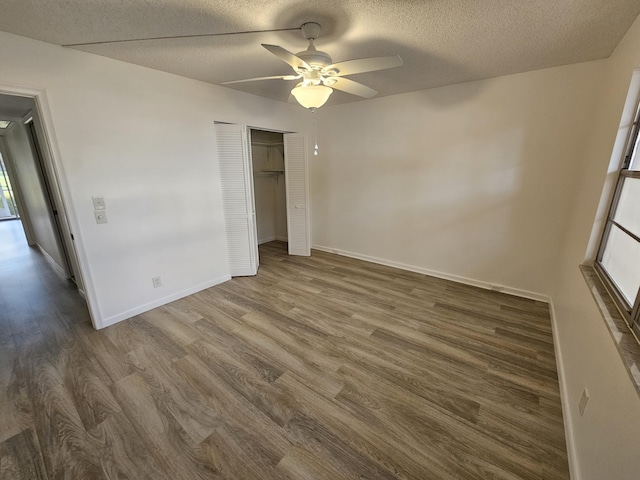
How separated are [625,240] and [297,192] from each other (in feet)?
12.2

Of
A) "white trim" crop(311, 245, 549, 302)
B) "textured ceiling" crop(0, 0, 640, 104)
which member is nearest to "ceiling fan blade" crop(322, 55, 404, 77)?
"textured ceiling" crop(0, 0, 640, 104)

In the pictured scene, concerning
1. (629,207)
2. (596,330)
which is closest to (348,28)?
(629,207)

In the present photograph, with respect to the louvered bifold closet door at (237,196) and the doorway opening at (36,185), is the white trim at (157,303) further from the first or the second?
the doorway opening at (36,185)

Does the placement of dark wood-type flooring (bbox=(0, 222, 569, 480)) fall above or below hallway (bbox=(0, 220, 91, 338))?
below

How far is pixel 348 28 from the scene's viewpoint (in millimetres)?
1854

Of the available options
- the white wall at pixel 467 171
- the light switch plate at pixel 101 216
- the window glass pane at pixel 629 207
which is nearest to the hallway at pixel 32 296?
the light switch plate at pixel 101 216

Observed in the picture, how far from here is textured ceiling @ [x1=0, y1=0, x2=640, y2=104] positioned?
1.58 meters

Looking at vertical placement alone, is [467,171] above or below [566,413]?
above

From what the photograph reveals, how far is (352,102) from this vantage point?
155 inches

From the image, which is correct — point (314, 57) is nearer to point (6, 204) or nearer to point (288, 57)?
point (288, 57)

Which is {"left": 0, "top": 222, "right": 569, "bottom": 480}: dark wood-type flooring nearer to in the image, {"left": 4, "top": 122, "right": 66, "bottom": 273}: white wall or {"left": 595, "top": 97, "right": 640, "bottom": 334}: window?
{"left": 595, "top": 97, "right": 640, "bottom": 334}: window

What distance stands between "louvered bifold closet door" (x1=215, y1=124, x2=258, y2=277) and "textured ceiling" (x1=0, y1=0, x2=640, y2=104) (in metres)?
0.84


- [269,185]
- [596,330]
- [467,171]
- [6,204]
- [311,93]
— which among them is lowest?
[596,330]

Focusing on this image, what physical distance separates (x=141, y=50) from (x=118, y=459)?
299 cm
